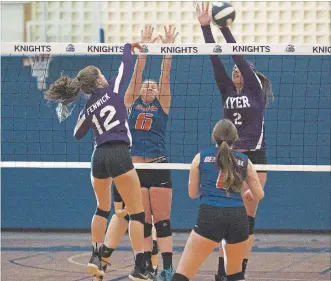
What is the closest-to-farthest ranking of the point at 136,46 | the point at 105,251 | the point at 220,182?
the point at 220,182 → the point at 105,251 → the point at 136,46

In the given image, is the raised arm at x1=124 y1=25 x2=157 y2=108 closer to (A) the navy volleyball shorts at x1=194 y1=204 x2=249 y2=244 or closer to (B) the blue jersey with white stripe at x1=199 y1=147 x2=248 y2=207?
(B) the blue jersey with white stripe at x1=199 y1=147 x2=248 y2=207

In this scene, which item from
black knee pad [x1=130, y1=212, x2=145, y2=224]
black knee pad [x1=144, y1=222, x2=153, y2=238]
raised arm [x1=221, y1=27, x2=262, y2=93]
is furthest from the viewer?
black knee pad [x1=144, y1=222, x2=153, y2=238]

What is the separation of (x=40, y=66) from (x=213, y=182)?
790 centimetres

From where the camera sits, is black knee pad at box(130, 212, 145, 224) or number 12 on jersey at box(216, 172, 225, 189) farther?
black knee pad at box(130, 212, 145, 224)

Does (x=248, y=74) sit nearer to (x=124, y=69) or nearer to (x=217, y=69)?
(x=217, y=69)

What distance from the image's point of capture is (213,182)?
7.39 metres

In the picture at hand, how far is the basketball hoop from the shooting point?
14586mm

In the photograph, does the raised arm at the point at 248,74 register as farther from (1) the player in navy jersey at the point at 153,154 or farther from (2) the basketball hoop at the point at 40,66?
(2) the basketball hoop at the point at 40,66

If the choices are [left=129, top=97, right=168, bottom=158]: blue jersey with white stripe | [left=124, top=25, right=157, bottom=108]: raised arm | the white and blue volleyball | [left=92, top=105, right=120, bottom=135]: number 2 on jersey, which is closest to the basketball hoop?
[left=124, top=25, right=157, bottom=108]: raised arm

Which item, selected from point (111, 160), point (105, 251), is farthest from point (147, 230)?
point (111, 160)

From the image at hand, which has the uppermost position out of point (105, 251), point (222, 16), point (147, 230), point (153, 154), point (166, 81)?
point (222, 16)

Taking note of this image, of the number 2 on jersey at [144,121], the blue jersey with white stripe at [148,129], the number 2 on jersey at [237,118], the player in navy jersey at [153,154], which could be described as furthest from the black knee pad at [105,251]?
the number 2 on jersey at [237,118]

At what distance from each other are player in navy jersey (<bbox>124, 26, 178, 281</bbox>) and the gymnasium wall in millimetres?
3805

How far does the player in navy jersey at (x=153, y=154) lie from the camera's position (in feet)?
31.3
